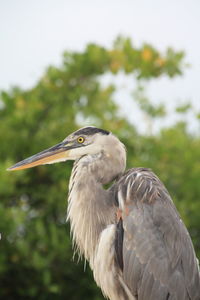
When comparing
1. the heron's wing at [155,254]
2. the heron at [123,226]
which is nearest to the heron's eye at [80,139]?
the heron at [123,226]

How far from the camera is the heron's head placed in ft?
13.3

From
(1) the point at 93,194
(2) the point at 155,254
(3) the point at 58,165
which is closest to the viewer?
(2) the point at 155,254

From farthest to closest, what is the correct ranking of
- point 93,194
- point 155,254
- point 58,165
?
point 58,165 → point 93,194 → point 155,254

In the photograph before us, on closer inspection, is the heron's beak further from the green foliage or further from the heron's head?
the green foliage

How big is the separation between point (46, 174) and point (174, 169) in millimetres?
1821

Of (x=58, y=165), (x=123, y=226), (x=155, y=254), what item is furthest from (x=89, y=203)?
(x=58, y=165)

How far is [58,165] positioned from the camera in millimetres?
6965

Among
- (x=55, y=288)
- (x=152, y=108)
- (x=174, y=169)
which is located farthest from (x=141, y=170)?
(x=152, y=108)

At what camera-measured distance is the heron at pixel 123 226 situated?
364cm

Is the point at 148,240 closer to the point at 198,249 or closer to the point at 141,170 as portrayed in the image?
the point at 141,170

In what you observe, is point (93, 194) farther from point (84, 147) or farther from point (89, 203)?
point (84, 147)

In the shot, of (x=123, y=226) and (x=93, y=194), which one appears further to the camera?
(x=93, y=194)

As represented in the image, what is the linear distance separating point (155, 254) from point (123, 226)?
28 centimetres

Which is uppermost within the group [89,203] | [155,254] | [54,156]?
[54,156]
